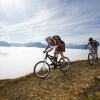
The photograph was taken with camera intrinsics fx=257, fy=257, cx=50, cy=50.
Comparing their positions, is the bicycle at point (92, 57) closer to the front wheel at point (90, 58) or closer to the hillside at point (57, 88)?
the front wheel at point (90, 58)

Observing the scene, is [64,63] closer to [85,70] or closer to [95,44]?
[85,70]

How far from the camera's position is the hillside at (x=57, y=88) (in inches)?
670

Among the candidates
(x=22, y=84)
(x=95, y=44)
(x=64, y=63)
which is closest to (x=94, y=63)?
(x=95, y=44)

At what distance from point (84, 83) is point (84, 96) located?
7.82ft

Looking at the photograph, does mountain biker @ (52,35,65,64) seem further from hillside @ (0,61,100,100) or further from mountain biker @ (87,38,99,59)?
mountain biker @ (87,38,99,59)

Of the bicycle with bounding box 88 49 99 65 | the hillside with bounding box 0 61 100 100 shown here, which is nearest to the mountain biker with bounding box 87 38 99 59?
the bicycle with bounding box 88 49 99 65

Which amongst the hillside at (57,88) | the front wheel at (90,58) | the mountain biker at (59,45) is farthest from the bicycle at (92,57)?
the mountain biker at (59,45)

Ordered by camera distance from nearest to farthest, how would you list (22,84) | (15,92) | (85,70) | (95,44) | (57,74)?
(15,92) → (22,84) → (57,74) → (85,70) → (95,44)

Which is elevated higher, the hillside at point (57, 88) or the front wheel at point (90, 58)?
the front wheel at point (90, 58)

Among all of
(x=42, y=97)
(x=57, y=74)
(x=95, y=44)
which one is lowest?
(x=42, y=97)

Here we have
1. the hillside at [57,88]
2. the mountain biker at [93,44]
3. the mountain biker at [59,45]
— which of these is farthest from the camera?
the mountain biker at [93,44]

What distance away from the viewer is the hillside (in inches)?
670

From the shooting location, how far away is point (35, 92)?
17703mm

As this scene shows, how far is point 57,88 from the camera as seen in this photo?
18.3m
